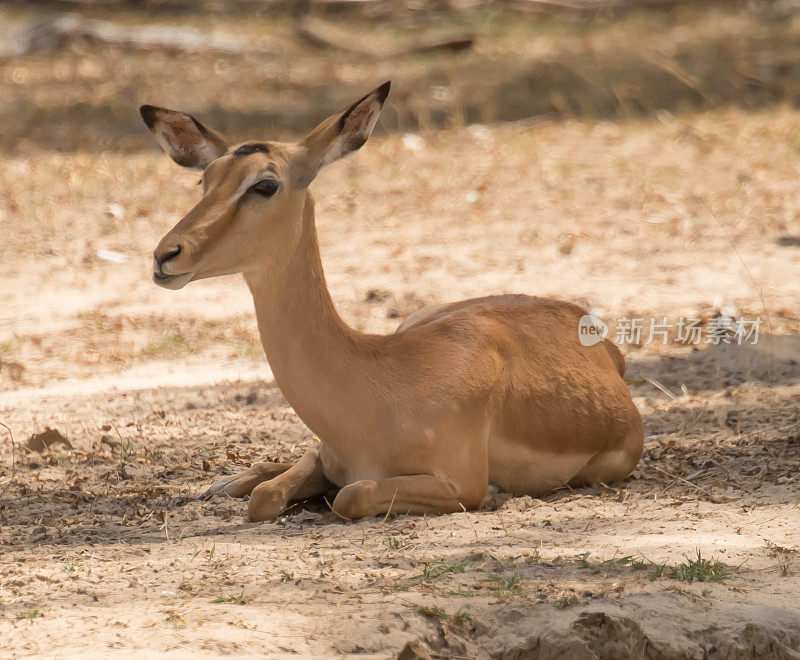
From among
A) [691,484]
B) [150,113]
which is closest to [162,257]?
[150,113]

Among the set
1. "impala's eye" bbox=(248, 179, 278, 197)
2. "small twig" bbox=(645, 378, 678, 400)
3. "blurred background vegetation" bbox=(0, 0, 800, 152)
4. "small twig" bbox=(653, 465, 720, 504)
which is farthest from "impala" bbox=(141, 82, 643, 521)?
"blurred background vegetation" bbox=(0, 0, 800, 152)

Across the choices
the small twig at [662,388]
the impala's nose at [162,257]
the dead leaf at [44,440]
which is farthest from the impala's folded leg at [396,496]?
the small twig at [662,388]

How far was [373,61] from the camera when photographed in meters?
14.7

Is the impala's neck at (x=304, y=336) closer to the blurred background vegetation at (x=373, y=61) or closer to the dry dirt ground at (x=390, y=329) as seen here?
the dry dirt ground at (x=390, y=329)

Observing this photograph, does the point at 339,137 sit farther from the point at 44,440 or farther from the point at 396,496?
the point at 44,440

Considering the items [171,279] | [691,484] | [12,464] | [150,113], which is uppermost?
[150,113]

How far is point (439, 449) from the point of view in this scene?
468 cm

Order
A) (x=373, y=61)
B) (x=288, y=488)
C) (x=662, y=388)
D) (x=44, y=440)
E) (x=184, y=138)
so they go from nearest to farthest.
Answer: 1. (x=288, y=488)
2. (x=184, y=138)
3. (x=44, y=440)
4. (x=662, y=388)
5. (x=373, y=61)

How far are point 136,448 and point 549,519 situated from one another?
2.04 metres

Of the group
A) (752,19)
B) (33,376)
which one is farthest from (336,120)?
(752,19)

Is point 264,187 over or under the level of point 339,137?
under

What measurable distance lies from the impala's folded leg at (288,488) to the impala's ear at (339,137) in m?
1.14

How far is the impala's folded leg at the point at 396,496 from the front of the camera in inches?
182

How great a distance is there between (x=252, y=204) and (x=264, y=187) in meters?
0.08
